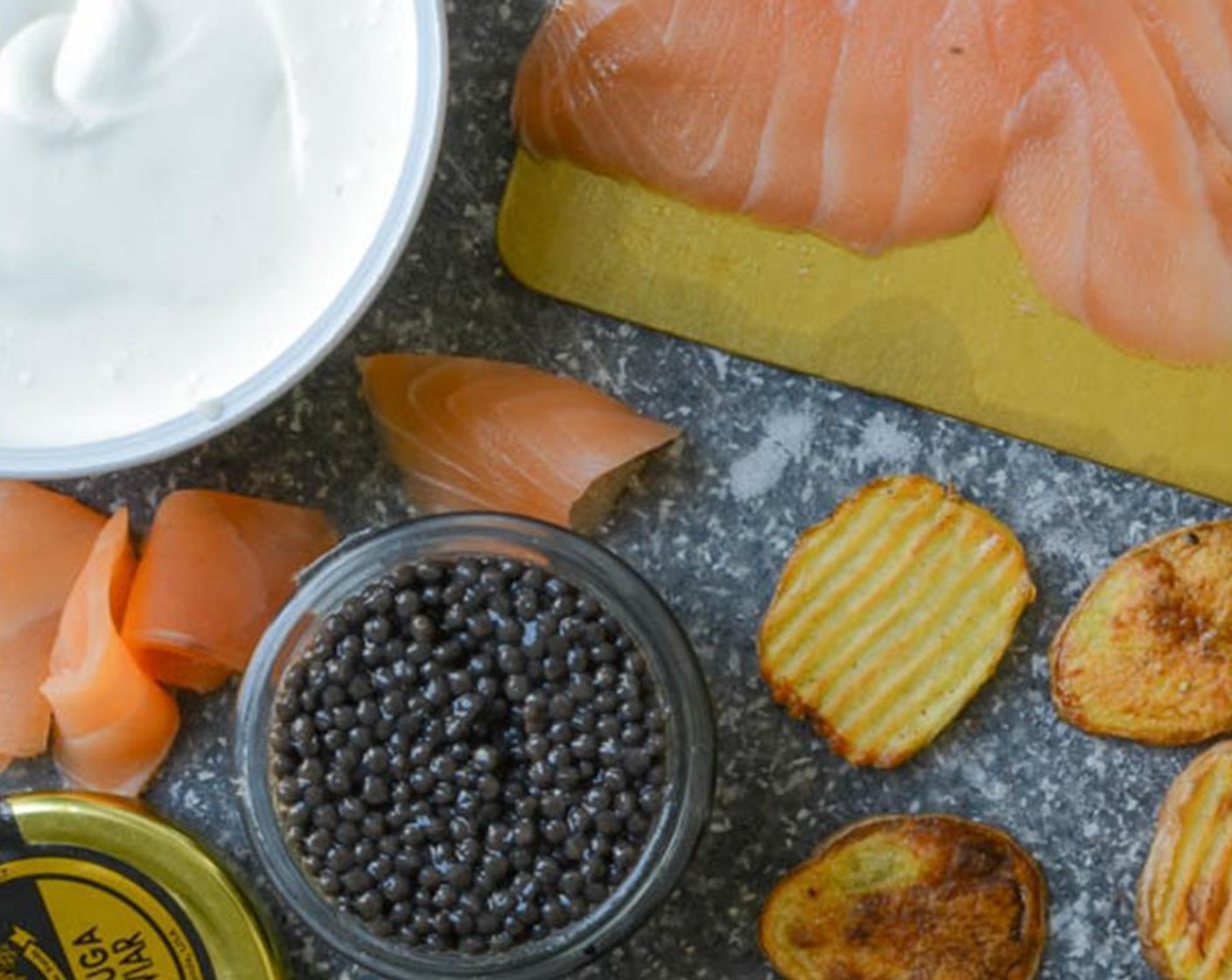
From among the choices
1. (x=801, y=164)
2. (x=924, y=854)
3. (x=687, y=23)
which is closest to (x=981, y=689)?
(x=924, y=854)

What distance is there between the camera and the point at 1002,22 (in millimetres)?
1327

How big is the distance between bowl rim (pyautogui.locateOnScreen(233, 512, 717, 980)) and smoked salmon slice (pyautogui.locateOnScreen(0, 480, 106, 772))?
18 cm

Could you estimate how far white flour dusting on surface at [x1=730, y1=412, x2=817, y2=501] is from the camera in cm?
140

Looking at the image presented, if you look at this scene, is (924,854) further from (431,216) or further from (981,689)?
(431,216)

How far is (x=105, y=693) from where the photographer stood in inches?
52.3

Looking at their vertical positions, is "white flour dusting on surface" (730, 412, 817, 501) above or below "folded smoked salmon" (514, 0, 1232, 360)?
below

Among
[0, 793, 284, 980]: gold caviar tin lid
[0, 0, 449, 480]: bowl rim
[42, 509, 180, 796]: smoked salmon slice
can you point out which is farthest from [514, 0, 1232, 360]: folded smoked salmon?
[0, 793, 284, 980]: gold caviar tin lid

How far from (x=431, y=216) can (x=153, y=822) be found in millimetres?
486

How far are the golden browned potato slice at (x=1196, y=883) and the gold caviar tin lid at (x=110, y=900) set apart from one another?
0.64m

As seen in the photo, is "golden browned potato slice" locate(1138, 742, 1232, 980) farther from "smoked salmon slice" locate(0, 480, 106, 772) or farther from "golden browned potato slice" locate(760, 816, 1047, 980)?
"smoked salmon slice" locate(0, 480, 106, 772)

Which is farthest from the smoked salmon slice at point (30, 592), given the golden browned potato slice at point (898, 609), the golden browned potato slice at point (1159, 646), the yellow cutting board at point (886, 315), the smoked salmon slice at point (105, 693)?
the golden browned potato slice at point (1159, 646)

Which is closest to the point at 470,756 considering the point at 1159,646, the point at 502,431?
the point at 502,431

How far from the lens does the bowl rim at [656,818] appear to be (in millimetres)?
1274

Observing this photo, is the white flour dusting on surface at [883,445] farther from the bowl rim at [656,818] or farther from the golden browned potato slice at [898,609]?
the bowl rim at [656,818]
